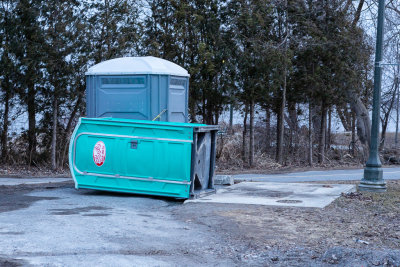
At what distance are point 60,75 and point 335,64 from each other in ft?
32.9

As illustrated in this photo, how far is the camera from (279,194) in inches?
508

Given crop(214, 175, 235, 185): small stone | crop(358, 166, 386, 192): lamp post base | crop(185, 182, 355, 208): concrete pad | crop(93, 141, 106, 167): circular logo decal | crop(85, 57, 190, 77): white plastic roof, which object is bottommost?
crop(185, 182, 355, 208): concrete pad

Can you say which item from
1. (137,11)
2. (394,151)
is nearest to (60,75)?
(137,11)

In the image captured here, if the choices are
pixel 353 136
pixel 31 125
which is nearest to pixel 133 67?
pixel 31 125

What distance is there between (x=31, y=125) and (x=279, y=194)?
10.1 meters

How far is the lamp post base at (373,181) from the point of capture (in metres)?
13.2

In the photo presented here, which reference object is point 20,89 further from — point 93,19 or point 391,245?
point 391,245

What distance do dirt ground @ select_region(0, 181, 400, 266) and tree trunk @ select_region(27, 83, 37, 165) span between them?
707cm

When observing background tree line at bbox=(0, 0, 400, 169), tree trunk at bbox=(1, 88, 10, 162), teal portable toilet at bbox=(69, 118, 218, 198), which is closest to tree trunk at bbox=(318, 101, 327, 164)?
background tree line at bbox=(0, 0, 400, 169)

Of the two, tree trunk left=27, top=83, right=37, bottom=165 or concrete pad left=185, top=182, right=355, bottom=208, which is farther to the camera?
tree trunk left=27, top=83, right=37, bottom=165

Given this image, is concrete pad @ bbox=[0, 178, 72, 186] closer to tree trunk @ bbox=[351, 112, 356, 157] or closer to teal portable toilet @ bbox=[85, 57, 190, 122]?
teal portable toilet @ bbox=[85, 57, 190, 122]

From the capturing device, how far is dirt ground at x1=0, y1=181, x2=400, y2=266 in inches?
284

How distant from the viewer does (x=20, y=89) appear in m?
18.7

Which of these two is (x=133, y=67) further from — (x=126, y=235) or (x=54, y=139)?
(x=54, y=139)
